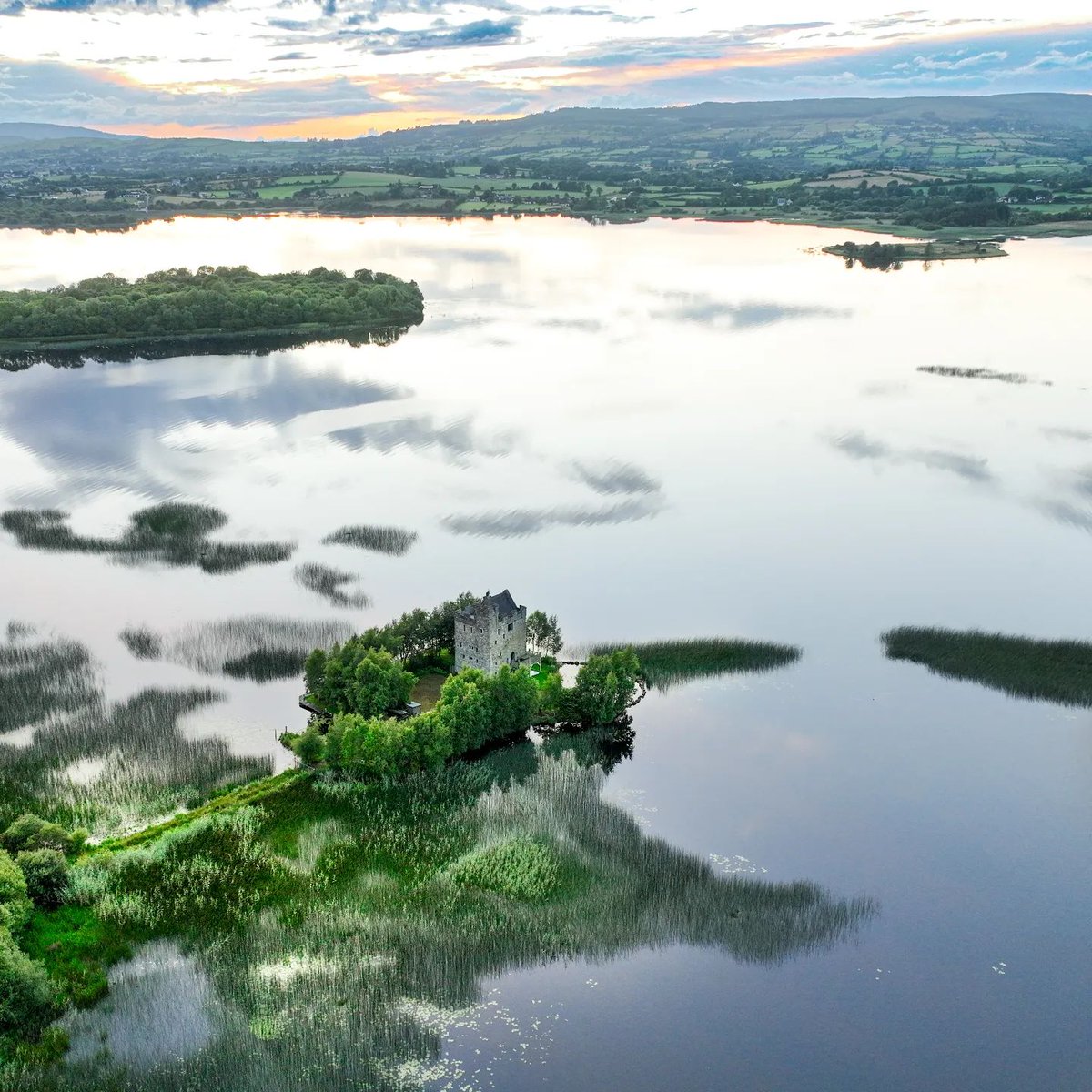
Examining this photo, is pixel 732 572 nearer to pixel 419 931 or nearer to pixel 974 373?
pixel 419 931

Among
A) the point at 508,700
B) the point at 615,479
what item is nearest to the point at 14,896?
the point at 508,700

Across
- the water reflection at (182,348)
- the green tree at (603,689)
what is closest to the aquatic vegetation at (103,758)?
the green tree at (603,689)

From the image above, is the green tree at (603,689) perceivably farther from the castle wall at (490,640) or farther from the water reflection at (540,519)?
the water reflection at (540,519)

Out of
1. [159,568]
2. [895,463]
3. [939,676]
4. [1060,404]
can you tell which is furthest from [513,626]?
[1060,404]

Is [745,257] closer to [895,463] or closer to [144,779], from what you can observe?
[895,463]

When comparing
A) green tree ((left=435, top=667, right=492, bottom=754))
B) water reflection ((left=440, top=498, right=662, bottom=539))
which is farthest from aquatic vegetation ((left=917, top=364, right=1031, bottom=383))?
green tree ((left=435, top=667, right=492, bottom=754))

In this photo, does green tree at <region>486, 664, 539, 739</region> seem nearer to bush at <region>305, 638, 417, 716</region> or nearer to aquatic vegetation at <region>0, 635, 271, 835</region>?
bush at <region>305, 638, 417, 716</region>
